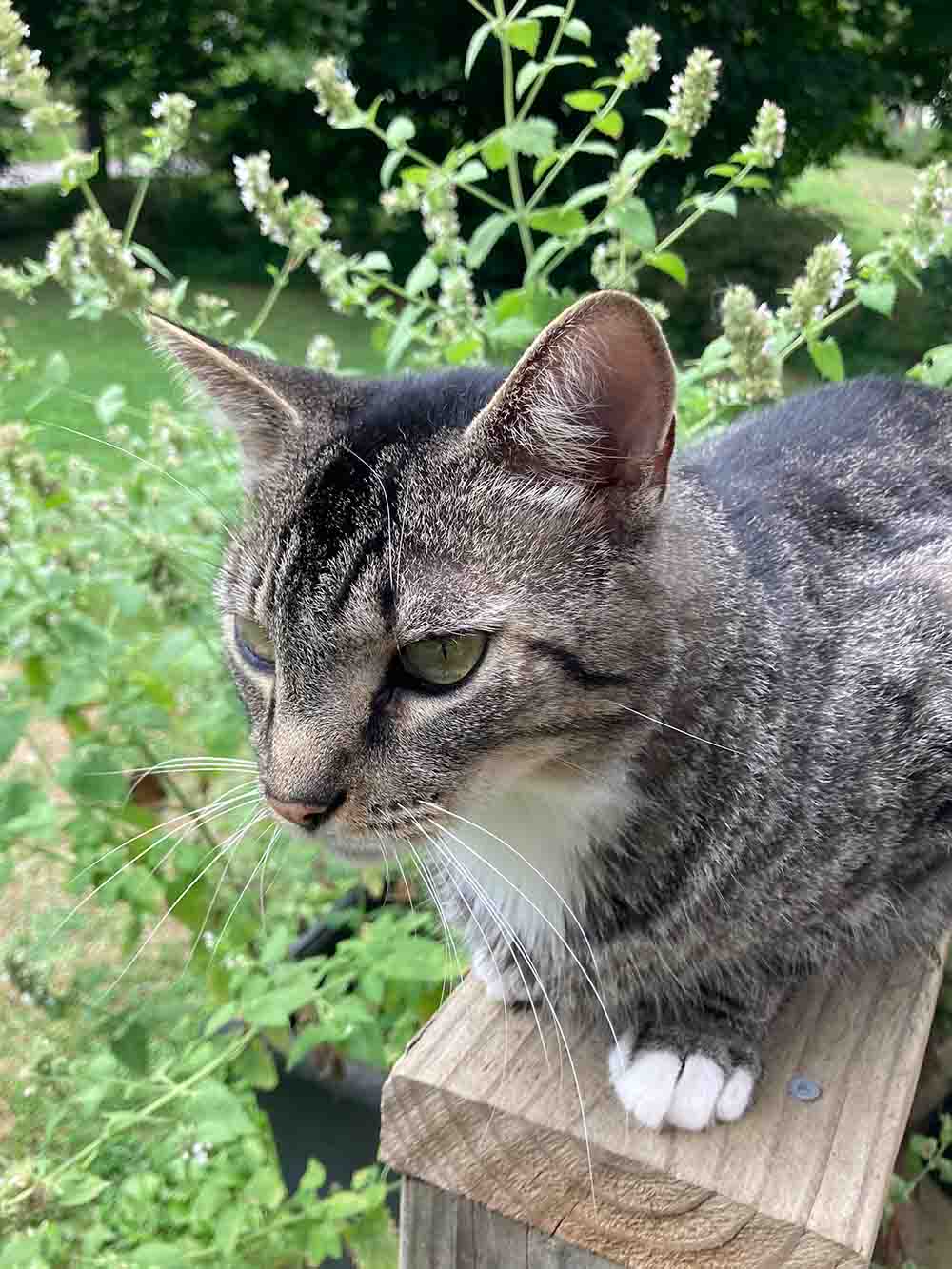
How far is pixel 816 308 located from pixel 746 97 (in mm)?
5194

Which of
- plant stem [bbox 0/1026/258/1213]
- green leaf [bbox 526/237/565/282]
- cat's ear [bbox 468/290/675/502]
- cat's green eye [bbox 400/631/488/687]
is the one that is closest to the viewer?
cat's ear [bbox 468/290/675/502]

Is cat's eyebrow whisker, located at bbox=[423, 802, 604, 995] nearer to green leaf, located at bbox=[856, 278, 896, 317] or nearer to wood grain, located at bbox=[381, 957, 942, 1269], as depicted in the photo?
wood grain, located at bbox=[381, 957, 942, 1269]

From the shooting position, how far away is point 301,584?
1.11m

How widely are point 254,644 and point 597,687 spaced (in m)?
0.40

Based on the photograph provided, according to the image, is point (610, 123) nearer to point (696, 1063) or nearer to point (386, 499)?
point (386, 499)

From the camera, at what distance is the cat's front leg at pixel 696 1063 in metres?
1.07

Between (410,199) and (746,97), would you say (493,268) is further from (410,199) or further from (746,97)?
(410,199)

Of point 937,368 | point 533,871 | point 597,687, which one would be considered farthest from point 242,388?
point 937,368

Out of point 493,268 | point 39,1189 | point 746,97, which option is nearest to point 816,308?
point 39,1189

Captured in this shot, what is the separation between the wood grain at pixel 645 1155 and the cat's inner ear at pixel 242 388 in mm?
→ 675

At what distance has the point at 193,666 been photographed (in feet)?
5.91

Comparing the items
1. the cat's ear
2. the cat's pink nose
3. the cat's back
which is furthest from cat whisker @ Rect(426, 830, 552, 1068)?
the cat's back

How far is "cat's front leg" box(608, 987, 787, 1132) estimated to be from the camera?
3.50 feet

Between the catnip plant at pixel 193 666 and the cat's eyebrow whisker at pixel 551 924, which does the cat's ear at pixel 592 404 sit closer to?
the cat's eyebrow whisker at pixel 551 924
